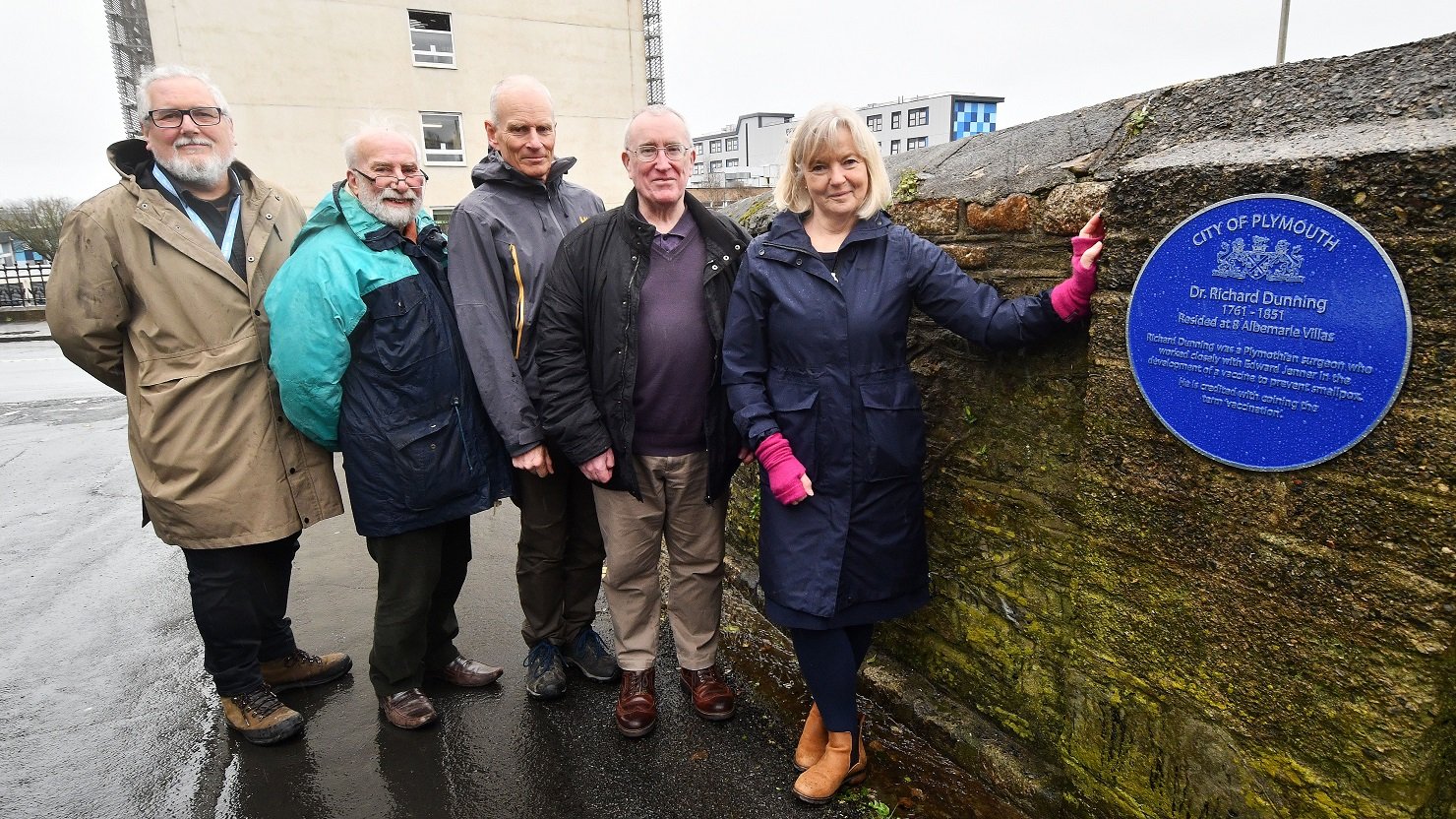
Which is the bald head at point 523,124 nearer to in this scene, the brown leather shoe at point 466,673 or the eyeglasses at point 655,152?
the eyeglasses at point 655,152

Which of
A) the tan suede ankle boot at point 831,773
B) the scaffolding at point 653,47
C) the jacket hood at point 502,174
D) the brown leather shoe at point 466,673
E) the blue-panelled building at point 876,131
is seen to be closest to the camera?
the tan suede ankle boot at point 831,773

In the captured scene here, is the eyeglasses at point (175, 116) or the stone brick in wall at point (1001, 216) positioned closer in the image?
the stone brick in wall at point (1001, 216)

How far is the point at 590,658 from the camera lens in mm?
3523

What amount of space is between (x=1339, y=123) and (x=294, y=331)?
119 inches

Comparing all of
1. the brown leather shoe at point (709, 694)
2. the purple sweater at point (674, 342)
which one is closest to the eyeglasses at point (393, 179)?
the purple sweater at point (674, 342)

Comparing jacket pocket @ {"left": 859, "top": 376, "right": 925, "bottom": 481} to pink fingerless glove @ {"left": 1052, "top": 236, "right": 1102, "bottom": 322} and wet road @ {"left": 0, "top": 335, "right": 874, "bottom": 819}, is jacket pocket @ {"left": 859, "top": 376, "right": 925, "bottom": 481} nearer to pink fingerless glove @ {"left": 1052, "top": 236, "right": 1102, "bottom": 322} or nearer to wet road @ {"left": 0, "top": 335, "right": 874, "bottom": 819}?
pink fingerless glove @ {"left": 1052, "top": 236, "right": 1102, "bottom": 322}

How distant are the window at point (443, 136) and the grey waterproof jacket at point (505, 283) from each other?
23.1m

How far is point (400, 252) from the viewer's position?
2.98 metres

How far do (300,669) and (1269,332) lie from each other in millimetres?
3771

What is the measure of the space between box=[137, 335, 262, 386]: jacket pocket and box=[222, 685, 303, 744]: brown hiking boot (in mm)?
1269

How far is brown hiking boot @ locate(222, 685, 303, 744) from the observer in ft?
10.1

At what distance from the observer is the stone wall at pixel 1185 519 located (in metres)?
1.55

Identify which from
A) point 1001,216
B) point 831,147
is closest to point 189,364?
point 831,147

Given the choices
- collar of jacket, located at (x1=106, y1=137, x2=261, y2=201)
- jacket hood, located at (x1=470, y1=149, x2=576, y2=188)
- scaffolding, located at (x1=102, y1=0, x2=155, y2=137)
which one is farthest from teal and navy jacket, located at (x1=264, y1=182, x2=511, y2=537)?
scaffolding, located at (x1=102, y1=0, x2=155, y2=137)
